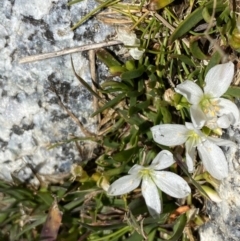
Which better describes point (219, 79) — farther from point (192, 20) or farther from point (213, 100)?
point (192, 20)

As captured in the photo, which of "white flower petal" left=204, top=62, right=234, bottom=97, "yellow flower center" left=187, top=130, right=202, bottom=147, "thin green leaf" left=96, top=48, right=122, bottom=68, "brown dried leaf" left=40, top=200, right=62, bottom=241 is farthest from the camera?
"brown dried leaf" left=40, top=200, right=62, bottom=241

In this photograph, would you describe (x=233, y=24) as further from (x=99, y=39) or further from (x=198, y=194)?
(x=198, y=194)

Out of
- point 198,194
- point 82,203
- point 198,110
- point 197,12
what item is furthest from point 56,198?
point 197,12

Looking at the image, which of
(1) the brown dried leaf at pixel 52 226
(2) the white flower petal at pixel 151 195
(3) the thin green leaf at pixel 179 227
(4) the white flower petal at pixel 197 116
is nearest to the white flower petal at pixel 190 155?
(4) the white flower petal at pixel 197 116

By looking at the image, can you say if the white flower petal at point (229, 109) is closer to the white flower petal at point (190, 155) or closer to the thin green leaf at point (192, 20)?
the white flower petal at point (190, 155)

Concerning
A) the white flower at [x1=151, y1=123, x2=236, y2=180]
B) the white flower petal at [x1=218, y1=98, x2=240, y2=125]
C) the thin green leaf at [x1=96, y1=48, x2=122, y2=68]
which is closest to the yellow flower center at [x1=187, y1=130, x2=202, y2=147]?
the white flower at [x1=151, y1=123, x2=236, y2=180]

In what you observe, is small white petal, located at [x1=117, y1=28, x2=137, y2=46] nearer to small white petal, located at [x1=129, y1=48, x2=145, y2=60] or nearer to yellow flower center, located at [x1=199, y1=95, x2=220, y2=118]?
small white petal, located at [x1=129, y1=48, x2=145, y2=60]
